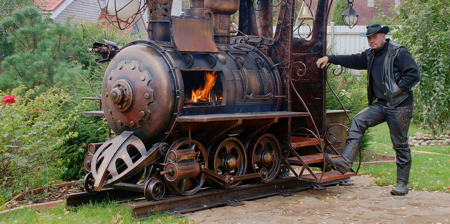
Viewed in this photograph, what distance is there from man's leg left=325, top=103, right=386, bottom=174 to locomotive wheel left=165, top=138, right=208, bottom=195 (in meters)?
1.83

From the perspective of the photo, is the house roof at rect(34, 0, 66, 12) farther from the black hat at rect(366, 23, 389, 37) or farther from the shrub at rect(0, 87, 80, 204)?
the black hat at rect(366, 23, 389, 37)

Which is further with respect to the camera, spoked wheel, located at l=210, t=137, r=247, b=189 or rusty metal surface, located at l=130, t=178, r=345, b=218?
spoked wheel, located at l=210, t=137, r=247, b=189

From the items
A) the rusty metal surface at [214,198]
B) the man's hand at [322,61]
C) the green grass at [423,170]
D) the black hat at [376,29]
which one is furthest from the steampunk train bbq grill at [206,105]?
the green grass at [423,170]

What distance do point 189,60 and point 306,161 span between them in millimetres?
2225

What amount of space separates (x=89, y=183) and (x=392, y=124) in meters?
4.03

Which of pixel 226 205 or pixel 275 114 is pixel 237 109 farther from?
pixel 226 205

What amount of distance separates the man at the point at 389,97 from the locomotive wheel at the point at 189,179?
1829mm

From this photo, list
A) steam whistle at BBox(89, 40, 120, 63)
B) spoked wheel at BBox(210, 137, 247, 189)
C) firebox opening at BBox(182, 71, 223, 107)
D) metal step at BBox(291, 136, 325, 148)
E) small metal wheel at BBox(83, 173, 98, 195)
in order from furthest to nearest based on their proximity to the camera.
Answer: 1. metal step at BBox(291, 136, 325, 148)
2. steam whistle at BBox(89, 40, 120, 63)
3. firebox opening at BBox(182, 71, 223, 107)
4. spoked wheel at BBox(210, 137, 247, 189)
5. small metal wheel at BBox(83, 173, 98, 195)

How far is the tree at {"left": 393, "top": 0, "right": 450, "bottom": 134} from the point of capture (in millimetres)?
13164

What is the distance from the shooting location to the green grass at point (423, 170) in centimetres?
827

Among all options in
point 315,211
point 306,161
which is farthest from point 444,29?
point 315,211

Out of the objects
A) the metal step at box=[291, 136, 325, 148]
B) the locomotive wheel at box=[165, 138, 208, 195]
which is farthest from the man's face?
the locomotive wheel at box=[165, 138, 208, 195]

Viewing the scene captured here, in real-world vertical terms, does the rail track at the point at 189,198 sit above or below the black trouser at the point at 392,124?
below

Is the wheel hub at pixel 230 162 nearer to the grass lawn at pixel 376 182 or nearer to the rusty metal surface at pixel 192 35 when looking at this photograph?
the grass lawn at pixel 376 182
